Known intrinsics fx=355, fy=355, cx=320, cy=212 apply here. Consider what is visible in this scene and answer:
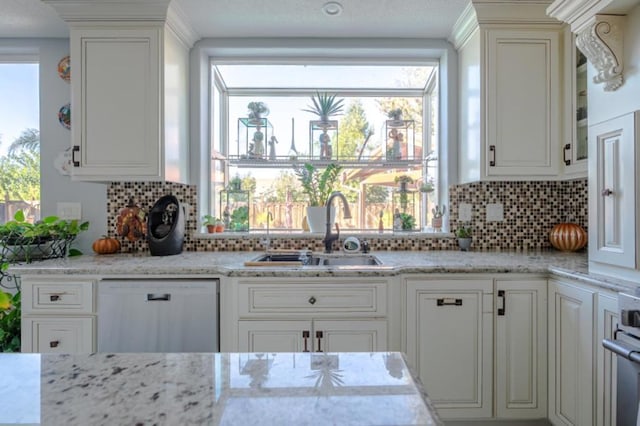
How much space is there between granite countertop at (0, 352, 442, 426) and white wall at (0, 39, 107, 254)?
6.82ft

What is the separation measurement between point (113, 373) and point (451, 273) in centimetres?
162

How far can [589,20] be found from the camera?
1.52 meters

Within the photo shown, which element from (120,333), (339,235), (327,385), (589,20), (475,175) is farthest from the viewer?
(339,235)

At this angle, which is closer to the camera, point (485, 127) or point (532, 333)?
point (532, 333)

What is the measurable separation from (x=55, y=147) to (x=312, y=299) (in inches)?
84.4

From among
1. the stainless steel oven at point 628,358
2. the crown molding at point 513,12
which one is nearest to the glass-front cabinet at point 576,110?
the crown molding at point 513,12

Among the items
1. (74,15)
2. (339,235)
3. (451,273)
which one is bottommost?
(451,273)

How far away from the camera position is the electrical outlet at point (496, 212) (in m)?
2.48

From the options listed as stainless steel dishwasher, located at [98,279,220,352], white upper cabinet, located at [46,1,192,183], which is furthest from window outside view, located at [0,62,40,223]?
stainless steel dishwasher, located at [98,279,220,352]

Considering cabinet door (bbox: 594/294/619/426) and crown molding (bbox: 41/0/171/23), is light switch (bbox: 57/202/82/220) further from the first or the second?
cabinet door (bbox: 594/294/619/426)

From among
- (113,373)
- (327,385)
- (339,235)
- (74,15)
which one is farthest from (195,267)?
(74,15)

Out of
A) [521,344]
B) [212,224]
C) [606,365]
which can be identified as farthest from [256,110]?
[606,365]

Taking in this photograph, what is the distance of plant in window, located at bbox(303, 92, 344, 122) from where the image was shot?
2.67 meters

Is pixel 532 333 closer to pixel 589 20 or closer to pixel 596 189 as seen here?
pixel 596 189
